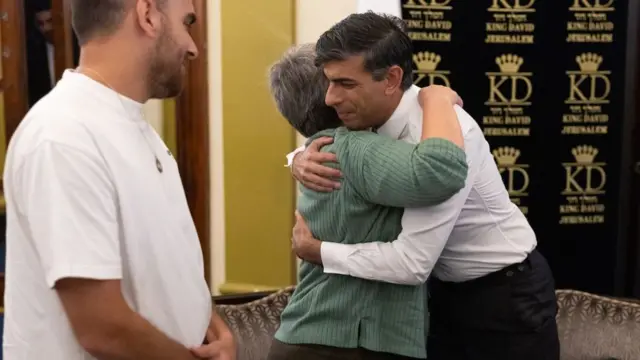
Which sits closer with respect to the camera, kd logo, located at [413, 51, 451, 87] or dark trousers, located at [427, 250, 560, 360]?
dark trousers, located at [427, 250, 560, 360]

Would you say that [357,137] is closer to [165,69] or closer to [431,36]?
[165,69]

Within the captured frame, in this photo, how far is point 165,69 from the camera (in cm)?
107

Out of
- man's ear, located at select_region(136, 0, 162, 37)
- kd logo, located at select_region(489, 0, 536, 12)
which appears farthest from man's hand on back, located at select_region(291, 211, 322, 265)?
kd logo, located at select_region(489, 0, 536, 12)

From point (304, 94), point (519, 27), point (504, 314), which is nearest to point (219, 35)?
point (519, 27)

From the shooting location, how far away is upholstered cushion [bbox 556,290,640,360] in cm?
235

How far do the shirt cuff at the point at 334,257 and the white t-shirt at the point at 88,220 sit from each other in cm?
29

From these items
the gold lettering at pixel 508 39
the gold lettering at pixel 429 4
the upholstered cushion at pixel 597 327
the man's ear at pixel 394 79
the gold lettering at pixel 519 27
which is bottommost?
the upholstered cushion at pixel 597 327

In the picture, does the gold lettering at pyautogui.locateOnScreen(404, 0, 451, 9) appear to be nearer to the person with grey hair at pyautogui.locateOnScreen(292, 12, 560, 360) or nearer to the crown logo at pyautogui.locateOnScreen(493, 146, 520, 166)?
the crown logo at pyautogui.locateOnScreen(493, 146, 520, 166)

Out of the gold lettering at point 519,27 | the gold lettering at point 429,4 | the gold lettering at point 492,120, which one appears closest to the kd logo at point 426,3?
the gold lettering at point 429,4

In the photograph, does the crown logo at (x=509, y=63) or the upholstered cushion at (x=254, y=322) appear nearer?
the upholstered cushion at (x=254, y=322)

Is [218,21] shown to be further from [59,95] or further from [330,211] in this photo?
[59,95]

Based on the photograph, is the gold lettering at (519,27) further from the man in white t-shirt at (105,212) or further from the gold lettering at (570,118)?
the man in white t-shirt at (105,212)

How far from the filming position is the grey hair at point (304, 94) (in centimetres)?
140

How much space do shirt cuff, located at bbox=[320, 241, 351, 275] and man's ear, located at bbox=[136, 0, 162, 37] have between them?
0.53 m
